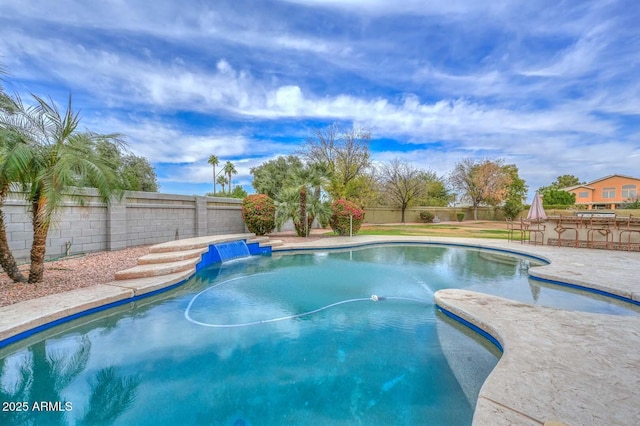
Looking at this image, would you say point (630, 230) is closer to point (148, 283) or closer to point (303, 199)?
point (303, 199)

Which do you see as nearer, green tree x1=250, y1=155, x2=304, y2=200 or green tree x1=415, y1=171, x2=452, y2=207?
green tree x1=250, y1=155, x2=304, y2=200

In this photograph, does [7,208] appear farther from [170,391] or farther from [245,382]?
[245,382]

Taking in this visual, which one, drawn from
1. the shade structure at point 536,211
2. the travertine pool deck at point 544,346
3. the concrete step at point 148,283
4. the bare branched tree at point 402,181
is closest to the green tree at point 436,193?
the bare branched tree at point 402,181

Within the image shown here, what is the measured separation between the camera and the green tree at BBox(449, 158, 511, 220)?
28266 millimetres

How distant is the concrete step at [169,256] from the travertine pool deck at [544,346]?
0.85m

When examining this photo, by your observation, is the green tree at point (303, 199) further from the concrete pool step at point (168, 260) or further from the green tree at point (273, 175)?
the green tree at point (273, 175)

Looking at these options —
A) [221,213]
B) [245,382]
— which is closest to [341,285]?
[245,382]

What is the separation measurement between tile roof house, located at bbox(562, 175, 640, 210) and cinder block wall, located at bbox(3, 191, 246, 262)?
40.1m

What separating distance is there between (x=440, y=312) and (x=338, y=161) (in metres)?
17.6

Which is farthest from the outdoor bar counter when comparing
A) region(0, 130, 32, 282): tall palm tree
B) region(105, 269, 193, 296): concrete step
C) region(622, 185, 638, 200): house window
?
region(622, 185, 638, 200): house window

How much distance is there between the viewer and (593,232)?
999 centimetres

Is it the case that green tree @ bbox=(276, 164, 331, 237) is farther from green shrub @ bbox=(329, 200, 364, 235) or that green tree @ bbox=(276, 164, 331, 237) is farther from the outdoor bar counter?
the outdoor bar counter

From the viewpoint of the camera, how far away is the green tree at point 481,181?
2827 centimetres

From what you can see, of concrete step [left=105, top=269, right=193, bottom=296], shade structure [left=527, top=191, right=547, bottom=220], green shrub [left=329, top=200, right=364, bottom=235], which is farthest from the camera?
green shrub [left=329, top=200, right=364, bottom=235]
